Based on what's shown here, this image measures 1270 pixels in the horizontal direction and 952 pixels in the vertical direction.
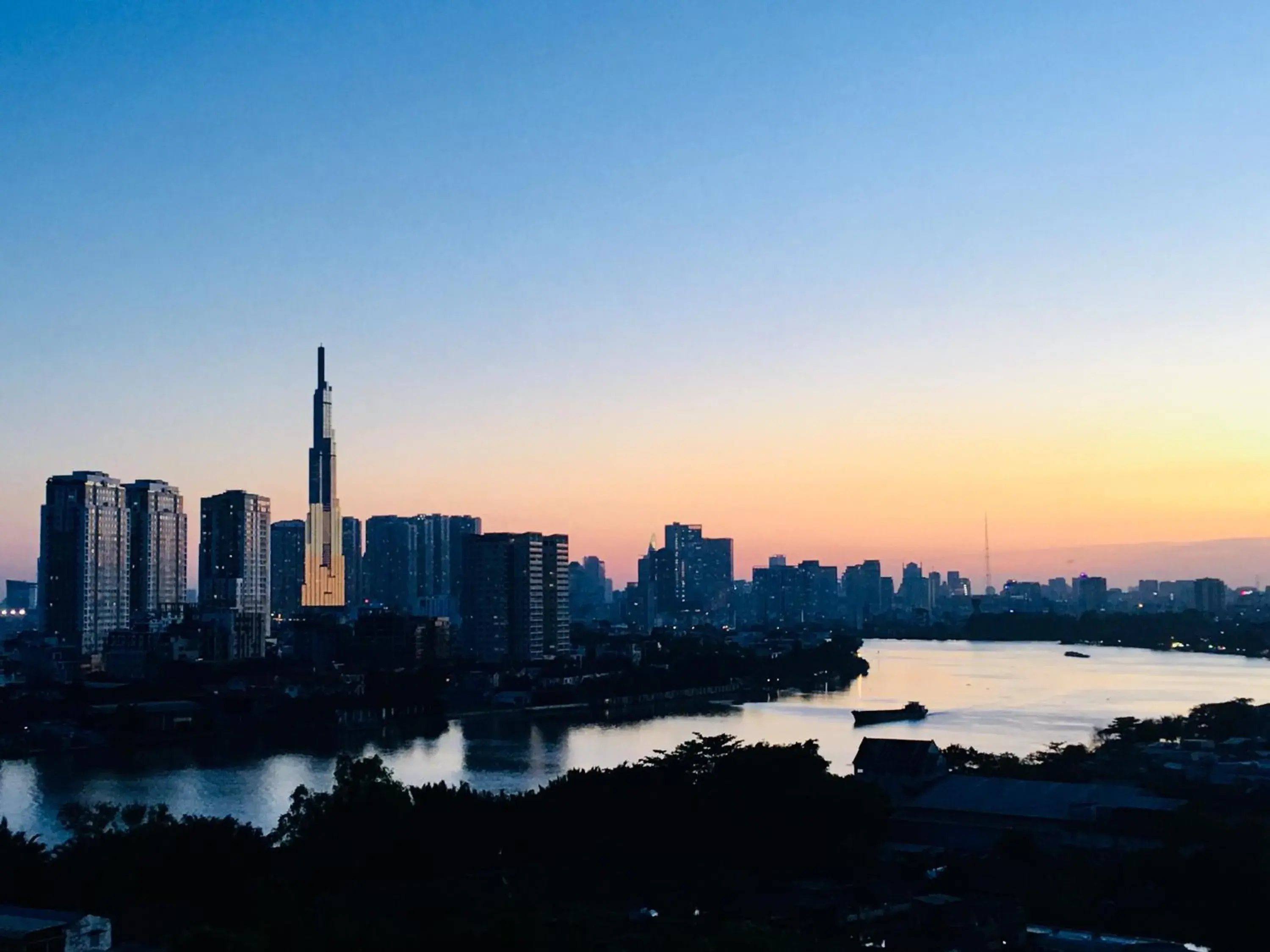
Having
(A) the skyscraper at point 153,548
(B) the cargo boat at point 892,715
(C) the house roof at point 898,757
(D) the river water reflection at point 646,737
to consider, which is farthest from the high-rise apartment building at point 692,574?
(C) the house roof at point 898,757

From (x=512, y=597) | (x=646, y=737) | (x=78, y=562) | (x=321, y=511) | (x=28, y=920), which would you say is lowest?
(x=646, y=737)

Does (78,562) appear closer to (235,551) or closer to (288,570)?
(235,551)

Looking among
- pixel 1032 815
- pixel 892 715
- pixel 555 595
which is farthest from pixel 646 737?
pixel 555 595

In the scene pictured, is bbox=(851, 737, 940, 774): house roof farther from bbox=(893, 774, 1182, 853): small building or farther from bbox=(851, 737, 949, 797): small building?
bbox=(893, 774, 1182, 853): small building

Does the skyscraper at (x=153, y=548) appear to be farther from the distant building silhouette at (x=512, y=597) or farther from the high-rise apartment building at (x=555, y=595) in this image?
the high-rise apartment building at (x=555, y=595)

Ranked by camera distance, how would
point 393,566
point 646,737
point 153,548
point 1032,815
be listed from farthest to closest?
point 393,566 → point 153,548 → point 646,737 → point 1032,815

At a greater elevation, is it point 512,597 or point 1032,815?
point 512,597

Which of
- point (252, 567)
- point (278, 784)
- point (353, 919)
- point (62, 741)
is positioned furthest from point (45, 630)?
point (353, 919)
